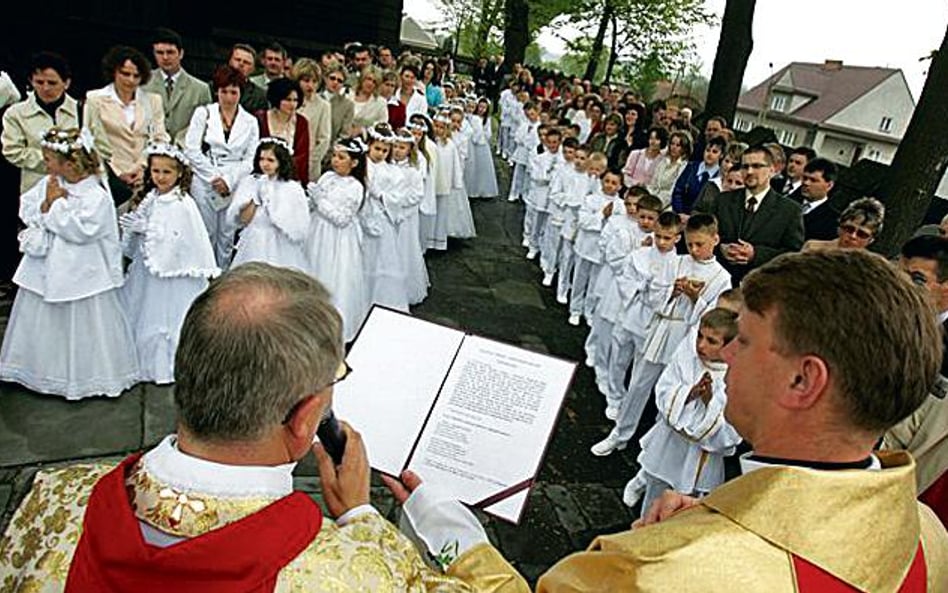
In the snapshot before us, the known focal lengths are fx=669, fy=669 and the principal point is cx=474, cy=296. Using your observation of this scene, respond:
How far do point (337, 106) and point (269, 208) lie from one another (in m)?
3.19

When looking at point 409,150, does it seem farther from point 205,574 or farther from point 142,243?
point 205,574

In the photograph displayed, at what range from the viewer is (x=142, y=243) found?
4.59 m

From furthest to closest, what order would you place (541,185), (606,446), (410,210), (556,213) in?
(541,185) < (556,213) < (410,210) < (606,446)

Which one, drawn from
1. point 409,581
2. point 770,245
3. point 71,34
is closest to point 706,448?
point 770,245

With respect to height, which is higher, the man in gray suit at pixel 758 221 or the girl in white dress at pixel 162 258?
the man in gray suit at pixel 758 221

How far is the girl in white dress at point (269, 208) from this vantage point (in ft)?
16.6

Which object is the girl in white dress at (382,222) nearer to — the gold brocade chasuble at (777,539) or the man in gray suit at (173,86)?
the man in gray suit at (173,86)

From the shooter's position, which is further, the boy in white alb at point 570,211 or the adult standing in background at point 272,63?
the adult standing in background at point 272,63

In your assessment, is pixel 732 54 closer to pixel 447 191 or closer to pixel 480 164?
pixel 480 164

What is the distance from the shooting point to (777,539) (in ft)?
4.36

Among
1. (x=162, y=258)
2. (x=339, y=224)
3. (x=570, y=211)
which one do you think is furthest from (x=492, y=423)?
(x=570, y=211)

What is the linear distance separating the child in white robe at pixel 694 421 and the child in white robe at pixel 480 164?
8422 mm

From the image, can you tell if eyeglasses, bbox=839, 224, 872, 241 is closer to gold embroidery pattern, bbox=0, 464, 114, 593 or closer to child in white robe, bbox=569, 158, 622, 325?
child in white robe, bbox=569, 158, 622, 325

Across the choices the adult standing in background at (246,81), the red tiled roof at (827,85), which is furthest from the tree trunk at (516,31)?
the red tiled roof at (827,85)
